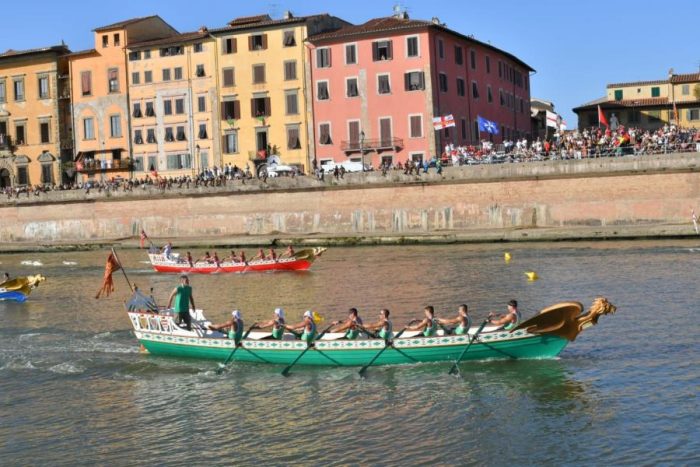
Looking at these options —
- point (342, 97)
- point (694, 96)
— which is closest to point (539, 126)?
point (694, 96)

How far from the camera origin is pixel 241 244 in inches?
2391

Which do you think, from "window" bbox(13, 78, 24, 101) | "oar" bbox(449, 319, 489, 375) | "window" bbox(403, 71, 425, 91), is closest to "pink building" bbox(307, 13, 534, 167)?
"window" bbox(403, 71, 425, 91)

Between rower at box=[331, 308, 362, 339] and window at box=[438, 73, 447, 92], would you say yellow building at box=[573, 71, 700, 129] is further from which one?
rower at box=[331, 308, 362, 339]

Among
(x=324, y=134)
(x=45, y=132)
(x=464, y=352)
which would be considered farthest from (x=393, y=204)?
(x=464, y=352)

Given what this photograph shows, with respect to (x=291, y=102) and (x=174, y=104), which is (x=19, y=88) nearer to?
(x=174, y=104)

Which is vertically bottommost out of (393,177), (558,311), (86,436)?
(86,436)

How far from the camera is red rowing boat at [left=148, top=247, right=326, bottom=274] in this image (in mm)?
46938

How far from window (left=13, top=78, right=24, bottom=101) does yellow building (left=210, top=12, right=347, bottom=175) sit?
65.6 feet

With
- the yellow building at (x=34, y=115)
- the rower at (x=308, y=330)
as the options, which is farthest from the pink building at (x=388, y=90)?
the rower at (x=308, y=330)

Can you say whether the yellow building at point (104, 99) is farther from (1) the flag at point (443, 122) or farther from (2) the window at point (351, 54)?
(1) the flag at point (443, 122)

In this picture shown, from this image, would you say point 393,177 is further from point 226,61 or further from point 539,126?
point 539,126

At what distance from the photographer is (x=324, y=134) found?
6812 centimetres

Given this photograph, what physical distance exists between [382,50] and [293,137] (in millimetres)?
9032

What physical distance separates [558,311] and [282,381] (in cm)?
671
